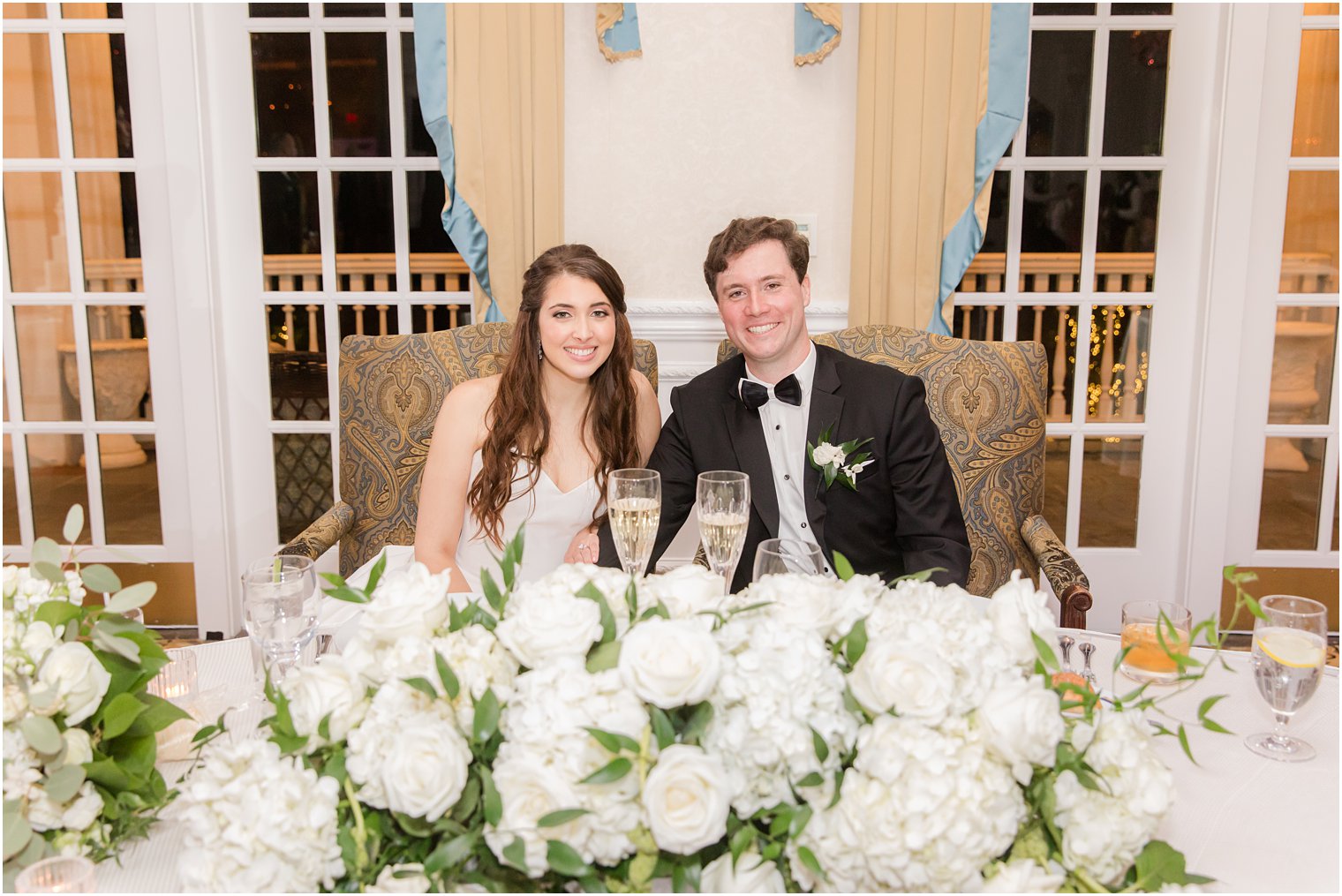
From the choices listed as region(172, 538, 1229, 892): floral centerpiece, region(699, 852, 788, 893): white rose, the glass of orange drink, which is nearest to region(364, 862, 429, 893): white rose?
region(172, 538, 1229, 892): floral centerpiece

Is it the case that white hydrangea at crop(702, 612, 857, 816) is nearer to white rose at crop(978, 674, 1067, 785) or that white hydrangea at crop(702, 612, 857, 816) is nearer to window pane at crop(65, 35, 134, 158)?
white rose at crop(978, 674, 1067, 785)

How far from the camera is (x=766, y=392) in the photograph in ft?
7.59

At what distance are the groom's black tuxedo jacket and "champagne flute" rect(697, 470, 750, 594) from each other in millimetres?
811

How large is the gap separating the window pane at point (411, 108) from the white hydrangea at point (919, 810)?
10.7 ft

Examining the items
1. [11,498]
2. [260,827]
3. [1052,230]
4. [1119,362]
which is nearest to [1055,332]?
[1119,362]

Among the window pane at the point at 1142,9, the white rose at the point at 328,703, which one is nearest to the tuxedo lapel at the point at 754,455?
the white rose at the point at 328,703

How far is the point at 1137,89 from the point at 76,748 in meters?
3.88

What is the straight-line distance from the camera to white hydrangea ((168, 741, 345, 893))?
0.78m

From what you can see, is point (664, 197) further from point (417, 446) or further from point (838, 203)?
point (417, 446)

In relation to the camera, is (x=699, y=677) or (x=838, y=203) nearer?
(x=699, y=677)

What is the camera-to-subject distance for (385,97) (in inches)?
142

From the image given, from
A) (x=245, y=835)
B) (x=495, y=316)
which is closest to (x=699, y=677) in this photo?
(x=245, y=835)

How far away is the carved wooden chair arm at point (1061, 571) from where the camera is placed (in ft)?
6.64

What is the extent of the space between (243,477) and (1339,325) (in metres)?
4.36
